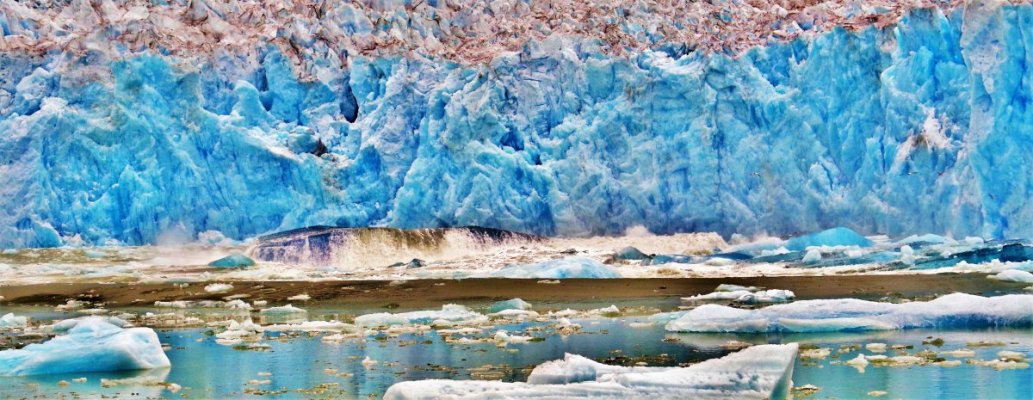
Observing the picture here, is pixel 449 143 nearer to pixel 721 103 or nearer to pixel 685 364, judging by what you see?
pixel 721 103

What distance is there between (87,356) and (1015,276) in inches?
572

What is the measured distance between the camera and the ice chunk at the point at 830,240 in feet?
89.6

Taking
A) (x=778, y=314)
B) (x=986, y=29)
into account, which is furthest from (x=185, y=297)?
A: (x=986, y=29)

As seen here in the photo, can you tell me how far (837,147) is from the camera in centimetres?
2858

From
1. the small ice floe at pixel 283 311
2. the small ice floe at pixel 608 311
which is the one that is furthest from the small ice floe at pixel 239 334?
the small ice floe at pixel 608 311

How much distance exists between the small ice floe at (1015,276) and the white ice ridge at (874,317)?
6.43 m

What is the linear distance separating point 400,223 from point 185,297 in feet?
30.9

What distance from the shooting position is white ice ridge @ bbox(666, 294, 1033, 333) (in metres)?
13.6

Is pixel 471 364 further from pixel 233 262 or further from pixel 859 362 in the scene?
pixel 233 262

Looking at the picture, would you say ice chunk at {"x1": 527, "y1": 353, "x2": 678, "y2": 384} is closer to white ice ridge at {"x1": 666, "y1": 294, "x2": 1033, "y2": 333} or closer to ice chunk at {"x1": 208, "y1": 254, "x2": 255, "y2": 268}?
white ice ridge at {"x1": 666, "y1": 294, "x2": 1033, "y2": 333}

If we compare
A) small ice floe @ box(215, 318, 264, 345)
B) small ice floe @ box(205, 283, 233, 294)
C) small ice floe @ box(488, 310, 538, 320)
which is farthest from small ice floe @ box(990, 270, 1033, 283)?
small ice floe @ box(205, 283, 233, 294)

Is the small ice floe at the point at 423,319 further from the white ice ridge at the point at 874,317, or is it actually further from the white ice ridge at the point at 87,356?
the white ice ridge at the point at 87,356

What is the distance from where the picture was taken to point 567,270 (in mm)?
24234

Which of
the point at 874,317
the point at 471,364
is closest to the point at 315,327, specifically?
the point at 471,364
